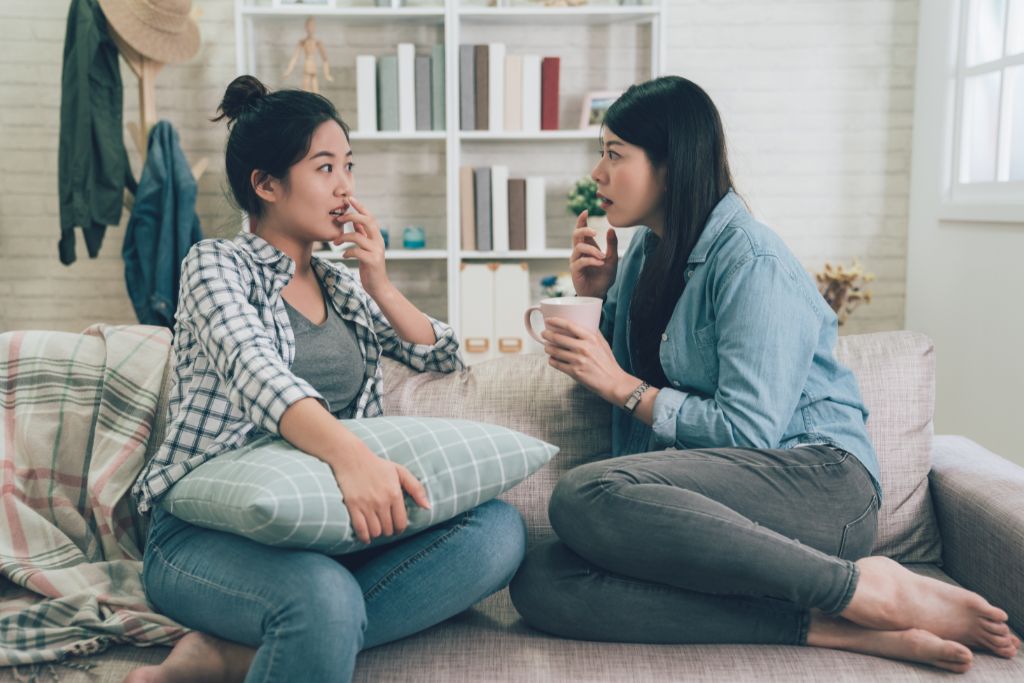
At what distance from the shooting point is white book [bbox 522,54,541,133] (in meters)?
3.69

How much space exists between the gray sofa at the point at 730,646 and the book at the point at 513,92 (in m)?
2.07

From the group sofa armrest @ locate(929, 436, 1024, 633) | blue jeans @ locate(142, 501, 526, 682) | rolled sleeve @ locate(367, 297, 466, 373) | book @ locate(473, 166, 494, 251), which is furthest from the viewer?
book @ locate(473, 166, 494, 251)

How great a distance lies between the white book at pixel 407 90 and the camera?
3654mm

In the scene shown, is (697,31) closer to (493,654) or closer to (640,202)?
(640,202)

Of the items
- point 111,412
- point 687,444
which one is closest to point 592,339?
point 687,444

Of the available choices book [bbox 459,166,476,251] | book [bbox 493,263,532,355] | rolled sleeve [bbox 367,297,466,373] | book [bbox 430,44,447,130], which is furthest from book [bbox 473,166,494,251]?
rolled sleeve [bbox 367,297,466,373]

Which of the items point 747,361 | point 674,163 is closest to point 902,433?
point 747,361

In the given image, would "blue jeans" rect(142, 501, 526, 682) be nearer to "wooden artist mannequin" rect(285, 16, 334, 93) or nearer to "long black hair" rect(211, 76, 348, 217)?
"long black hair" rect(211, 76, 348, 217)

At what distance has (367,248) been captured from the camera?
177 centimetres

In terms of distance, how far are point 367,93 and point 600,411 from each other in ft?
7.57

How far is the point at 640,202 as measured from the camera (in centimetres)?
174

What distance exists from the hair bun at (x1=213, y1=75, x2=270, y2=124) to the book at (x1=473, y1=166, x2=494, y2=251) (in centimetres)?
208

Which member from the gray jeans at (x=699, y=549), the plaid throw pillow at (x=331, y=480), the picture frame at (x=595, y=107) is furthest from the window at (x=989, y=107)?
the plaid throw pillow at (x=331, y=480)

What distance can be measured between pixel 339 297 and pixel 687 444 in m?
0.68
